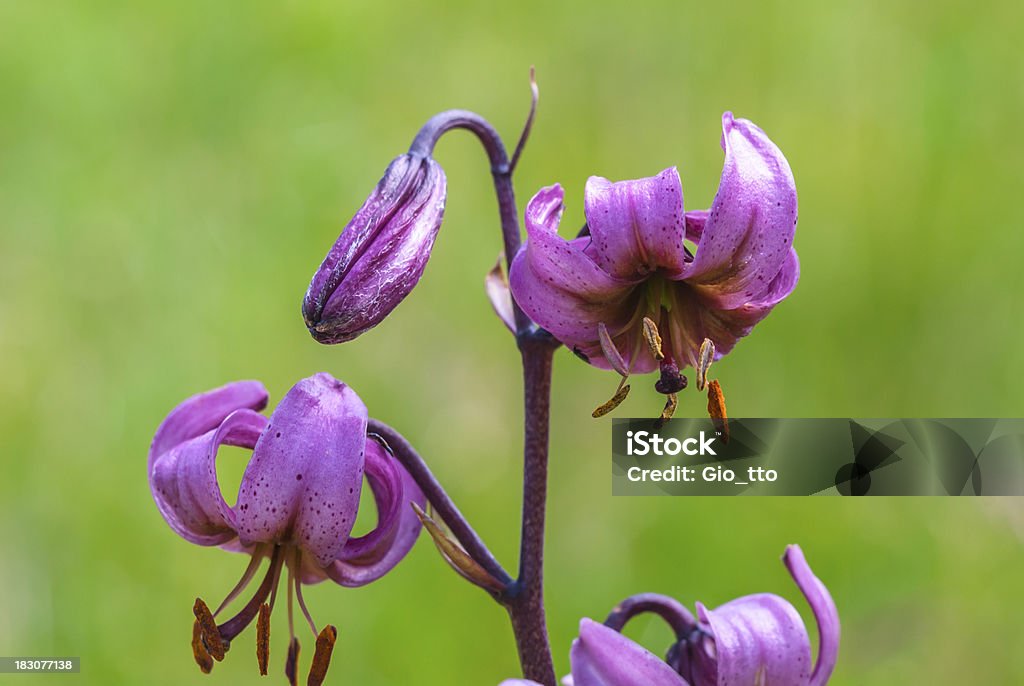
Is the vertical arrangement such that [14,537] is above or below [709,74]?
below

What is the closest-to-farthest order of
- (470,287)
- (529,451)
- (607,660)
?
(607,660)
(529,451)
(470,287)

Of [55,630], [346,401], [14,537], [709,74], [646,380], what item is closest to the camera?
[346,401]

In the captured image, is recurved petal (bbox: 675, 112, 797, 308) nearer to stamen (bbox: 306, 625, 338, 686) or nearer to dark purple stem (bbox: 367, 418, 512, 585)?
dark purple stem (bbox: 367, 418, 512, 585)

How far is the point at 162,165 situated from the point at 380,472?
204 cm

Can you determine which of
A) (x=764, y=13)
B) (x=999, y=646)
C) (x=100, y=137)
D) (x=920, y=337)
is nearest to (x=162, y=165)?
(x=100, y=137)

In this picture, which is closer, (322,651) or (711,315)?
(322,651)

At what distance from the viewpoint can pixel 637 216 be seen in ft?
2.71

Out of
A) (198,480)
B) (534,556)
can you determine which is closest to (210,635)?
(198,480)

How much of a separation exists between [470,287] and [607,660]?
5.87 feet

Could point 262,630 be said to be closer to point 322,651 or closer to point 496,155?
point 322,651

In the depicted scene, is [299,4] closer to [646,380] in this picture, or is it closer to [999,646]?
[646,380]

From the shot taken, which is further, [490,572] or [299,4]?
[299,4]

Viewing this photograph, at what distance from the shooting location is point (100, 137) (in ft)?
9.32

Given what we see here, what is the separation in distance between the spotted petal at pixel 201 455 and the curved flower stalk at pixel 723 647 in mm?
269
